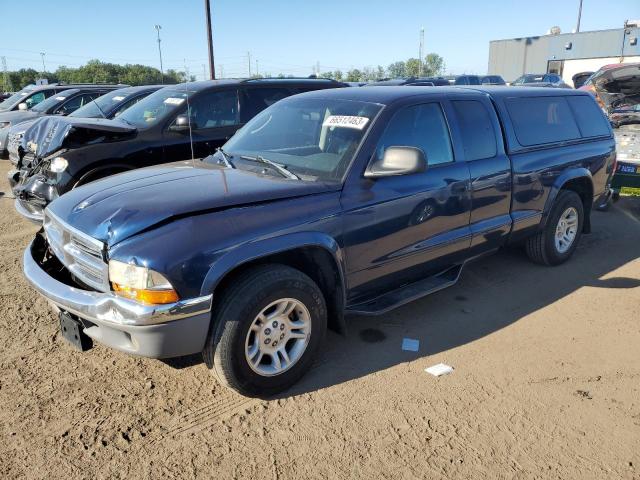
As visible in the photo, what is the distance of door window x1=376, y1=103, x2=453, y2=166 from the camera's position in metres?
3.73

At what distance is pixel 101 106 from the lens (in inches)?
365

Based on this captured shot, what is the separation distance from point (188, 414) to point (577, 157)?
4515 mm

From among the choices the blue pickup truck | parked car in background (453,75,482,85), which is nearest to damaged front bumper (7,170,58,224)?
the blue pickup truck

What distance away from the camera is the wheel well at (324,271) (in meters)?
3.28

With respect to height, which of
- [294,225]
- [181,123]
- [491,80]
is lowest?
[294,225]

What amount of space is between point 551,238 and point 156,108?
509 centimetres

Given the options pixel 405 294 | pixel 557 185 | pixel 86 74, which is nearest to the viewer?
pixel 405 294

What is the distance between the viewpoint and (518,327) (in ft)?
13.6

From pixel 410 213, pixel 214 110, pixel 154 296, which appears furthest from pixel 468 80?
pixel 154 296

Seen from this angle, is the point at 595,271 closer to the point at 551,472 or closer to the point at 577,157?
the point at 577,157

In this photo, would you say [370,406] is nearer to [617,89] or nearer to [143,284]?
[143,284]

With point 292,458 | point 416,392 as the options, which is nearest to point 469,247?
point 416,392

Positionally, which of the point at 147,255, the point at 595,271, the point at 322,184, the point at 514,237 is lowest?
the point at 595,271

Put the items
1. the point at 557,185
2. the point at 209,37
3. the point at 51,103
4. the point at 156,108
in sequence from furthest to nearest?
the point at 209,37 → the point at 51,103 → the point at 156,108 → the point at 557,185
